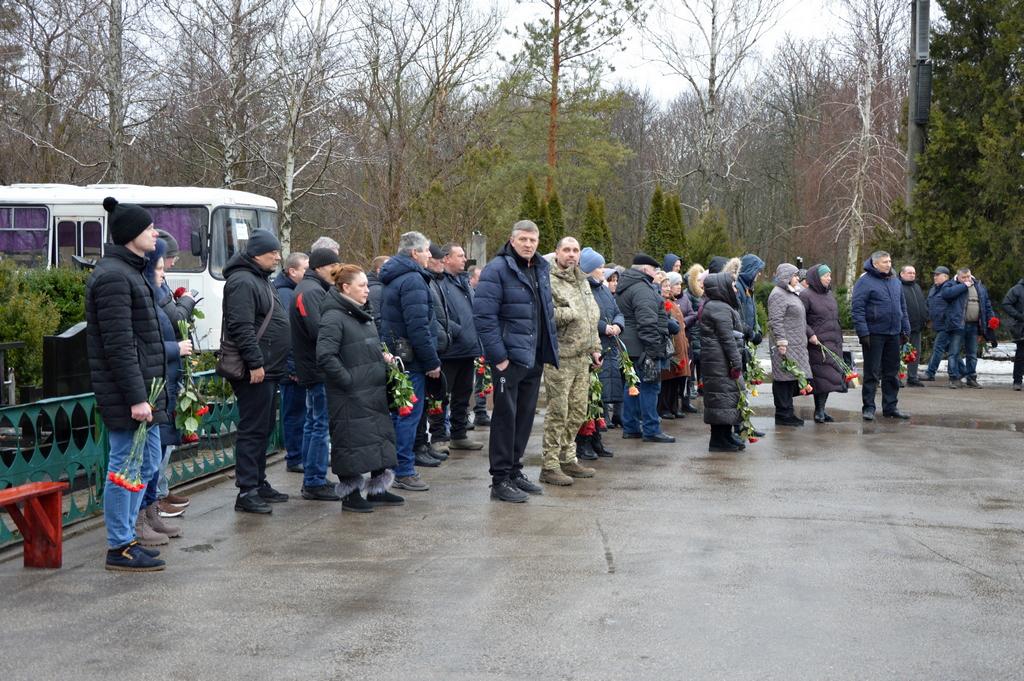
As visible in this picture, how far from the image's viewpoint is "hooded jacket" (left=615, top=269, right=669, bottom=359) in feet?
37.7

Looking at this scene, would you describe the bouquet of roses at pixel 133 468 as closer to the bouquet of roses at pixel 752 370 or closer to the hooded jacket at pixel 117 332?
the hooded jacket at pixel 117 332

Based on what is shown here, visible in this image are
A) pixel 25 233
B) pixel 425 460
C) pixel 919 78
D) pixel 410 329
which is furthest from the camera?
pixel 25 233

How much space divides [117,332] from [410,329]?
10.2 feet

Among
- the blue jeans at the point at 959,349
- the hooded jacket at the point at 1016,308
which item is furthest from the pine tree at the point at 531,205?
the hooded jacket at the point at 1016,308

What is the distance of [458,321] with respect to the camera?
416 inches

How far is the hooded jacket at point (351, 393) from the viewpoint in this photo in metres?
7.77

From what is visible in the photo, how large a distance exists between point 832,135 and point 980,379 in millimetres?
25944

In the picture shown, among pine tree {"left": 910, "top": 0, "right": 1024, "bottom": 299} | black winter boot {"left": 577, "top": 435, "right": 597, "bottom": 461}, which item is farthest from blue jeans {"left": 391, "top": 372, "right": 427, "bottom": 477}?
pine tree {"left": 910, "top": 0, "right": 1024, "bottom": 299}

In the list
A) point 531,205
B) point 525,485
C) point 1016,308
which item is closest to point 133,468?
point 525,485

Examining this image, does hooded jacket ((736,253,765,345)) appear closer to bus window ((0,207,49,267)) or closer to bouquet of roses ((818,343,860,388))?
bouquet of roses ((818,343,860,388))

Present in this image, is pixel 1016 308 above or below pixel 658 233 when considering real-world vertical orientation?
below

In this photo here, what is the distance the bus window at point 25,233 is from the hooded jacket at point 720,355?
14.7m

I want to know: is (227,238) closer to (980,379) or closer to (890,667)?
(980,379)

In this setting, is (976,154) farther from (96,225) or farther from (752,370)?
(96,225)
